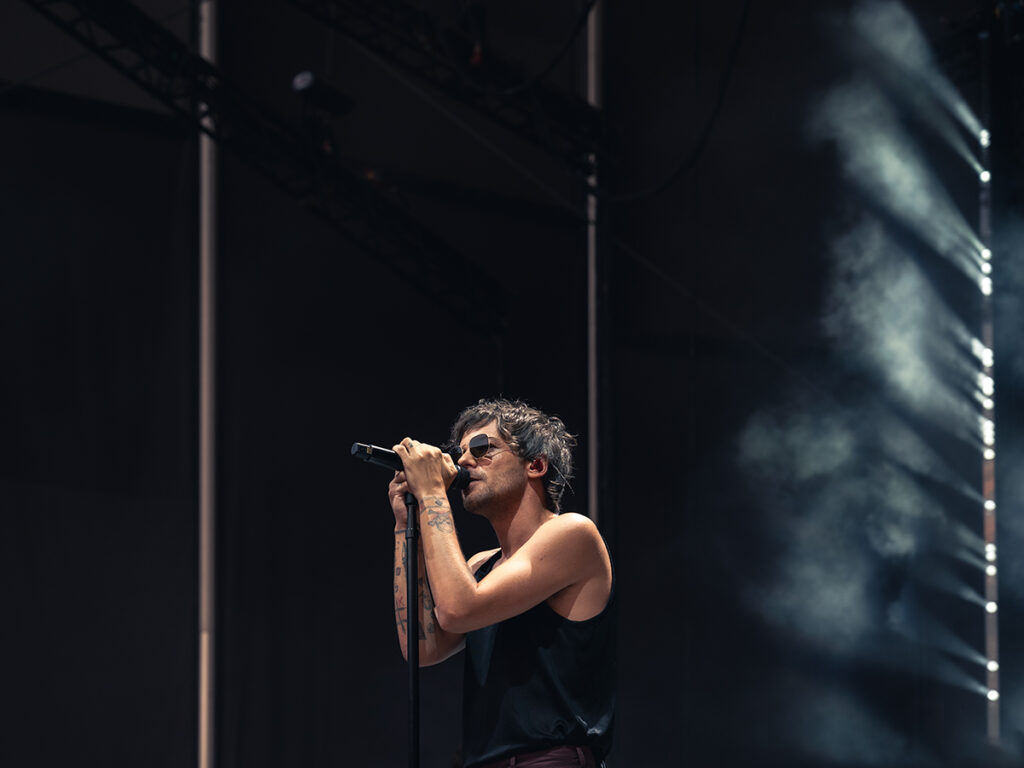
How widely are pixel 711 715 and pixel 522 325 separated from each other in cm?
208

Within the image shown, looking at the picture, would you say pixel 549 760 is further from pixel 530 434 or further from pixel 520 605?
pixel 530 434

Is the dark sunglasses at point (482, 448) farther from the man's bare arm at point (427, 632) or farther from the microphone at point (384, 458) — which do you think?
the man's bare arm at point (427, 632)

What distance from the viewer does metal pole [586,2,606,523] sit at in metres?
5.77

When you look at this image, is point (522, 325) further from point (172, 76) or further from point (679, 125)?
point (172, 76)

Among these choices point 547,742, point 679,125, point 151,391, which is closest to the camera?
point 547,742

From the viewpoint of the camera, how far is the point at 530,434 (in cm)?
219

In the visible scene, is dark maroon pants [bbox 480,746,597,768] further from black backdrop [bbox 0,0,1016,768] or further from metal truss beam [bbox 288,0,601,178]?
metal truss beam [bbox 288,0,601,178]

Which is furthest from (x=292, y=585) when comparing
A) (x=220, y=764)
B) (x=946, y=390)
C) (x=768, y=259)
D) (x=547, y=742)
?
(x=547, y=742)

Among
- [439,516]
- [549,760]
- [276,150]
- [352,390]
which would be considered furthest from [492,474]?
[352,390]

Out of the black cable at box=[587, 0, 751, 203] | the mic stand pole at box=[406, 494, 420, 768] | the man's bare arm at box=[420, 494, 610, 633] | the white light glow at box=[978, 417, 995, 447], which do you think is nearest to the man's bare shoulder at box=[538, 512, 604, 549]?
the man's bare arm at box=[420, 494, 610, 633]

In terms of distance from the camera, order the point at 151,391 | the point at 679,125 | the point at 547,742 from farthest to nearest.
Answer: the point at 679,125
the point at 151,391
the point at 547,742

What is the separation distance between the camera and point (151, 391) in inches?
188

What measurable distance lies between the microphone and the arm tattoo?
60mm

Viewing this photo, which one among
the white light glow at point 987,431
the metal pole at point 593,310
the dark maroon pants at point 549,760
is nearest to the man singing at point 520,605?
the dark maroon pants at point 549,760
